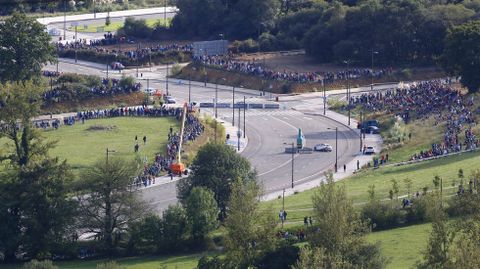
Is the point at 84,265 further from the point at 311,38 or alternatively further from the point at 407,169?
the point at 311,38

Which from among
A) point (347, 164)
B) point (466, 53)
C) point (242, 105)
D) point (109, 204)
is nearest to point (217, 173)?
point (109, 204)

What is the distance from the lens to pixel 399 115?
11262cm

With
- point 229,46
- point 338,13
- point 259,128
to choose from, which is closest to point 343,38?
point 338,13

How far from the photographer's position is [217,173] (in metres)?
83.5

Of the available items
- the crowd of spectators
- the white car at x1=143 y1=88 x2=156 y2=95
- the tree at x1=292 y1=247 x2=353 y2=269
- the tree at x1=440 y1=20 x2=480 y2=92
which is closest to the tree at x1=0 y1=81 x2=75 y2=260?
the crowd of spectators

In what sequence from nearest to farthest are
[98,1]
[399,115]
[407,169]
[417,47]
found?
[407,169] < [399,115] < [417,47] < [98,1]

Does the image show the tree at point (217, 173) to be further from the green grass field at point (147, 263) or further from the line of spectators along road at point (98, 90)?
the line of spectators along road at point (98, 90)

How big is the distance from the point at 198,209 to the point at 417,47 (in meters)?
63.2

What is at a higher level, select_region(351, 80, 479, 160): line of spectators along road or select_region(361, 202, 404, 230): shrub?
select_region(351, 80, 479, 160): line of spectators along road

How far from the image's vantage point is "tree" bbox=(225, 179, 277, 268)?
67.9 metres

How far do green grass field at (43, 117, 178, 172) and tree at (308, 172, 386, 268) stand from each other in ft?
102

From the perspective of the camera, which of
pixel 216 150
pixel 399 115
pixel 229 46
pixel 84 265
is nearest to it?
pixel 84 265

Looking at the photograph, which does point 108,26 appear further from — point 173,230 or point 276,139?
point 173,230

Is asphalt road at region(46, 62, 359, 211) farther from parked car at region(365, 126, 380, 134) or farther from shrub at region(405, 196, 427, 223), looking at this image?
shrub at region(405, 196, 427, 223)
